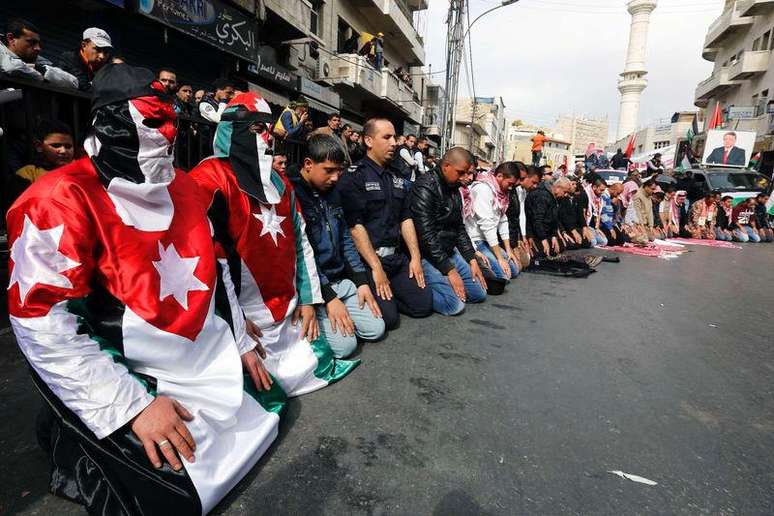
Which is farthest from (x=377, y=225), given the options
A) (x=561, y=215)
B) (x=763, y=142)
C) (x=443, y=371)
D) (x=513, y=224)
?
(x=763, y=142)

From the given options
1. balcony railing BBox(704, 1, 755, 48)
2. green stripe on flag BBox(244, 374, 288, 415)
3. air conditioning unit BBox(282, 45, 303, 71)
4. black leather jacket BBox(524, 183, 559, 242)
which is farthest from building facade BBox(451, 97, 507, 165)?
green stripe on flag BBox(244, 374, 288, 415)

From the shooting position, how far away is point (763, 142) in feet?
73.4

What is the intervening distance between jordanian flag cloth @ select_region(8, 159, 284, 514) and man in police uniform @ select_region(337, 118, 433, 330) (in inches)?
70.2

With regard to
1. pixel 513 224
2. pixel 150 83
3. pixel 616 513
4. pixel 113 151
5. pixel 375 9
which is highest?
pixel 375 9

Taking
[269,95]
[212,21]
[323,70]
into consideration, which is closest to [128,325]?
[212,21]

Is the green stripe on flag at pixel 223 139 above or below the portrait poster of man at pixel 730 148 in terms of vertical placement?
below

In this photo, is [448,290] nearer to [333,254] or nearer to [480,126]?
[333,254]

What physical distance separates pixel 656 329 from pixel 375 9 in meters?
18.2

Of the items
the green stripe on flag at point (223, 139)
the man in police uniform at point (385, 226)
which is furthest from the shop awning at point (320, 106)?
the green stripe on flag at point (223, 139)

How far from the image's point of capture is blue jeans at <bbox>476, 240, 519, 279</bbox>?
5.45 m

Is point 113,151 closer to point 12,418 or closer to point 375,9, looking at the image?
point 12,418

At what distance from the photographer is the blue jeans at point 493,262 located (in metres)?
5.45

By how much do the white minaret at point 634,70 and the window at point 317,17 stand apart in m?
53.3

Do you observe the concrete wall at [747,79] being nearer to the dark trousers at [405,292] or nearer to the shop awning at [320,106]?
the shop awning at [320,106]
